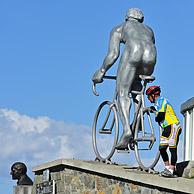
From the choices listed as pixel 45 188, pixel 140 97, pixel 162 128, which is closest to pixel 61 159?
pixel 45 188

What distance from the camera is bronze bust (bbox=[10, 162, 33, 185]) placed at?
61.7 feet

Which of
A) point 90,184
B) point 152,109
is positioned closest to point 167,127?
point 152,109

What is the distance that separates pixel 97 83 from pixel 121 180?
2.70 m

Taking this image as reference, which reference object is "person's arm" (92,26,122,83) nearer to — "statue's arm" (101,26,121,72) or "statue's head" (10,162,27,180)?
"statue's arm" (101,26,121,72)

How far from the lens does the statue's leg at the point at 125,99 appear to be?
16.4m

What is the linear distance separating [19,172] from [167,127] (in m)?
5.12

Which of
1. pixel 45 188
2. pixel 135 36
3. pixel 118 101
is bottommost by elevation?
pixel 45 188

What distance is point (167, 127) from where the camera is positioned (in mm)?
14844

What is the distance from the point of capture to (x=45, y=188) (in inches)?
736

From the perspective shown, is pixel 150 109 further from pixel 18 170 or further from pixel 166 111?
pixel 18 170

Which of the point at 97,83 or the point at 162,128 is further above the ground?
the point at 97,83

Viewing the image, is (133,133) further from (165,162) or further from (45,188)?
(45,188)

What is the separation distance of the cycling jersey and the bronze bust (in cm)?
486

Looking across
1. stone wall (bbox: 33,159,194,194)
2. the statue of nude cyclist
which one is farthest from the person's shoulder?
stone wall (bbox: 33,159,194,194)
